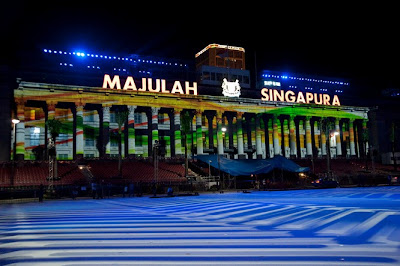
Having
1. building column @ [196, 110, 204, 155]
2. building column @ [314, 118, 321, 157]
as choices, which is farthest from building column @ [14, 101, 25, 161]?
building column @ [314, 118, 321, 157]

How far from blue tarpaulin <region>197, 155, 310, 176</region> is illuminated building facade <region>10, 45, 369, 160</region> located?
411cm

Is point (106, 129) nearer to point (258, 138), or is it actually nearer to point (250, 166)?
point (250, 166)

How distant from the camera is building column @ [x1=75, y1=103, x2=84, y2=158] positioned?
187 feet

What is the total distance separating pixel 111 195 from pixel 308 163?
44.1 meters

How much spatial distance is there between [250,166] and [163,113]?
21.6 m

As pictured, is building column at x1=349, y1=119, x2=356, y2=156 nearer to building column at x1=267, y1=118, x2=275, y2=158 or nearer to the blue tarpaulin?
building column at x1=267, y1=118, x2=275, y2=158

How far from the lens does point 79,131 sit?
190ft

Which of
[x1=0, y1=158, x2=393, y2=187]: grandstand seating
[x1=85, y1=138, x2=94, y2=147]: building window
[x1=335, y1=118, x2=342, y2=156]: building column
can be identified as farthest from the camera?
[x1=335, y1=118, x2=342, y2=156]: building column

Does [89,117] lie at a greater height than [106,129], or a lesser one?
greater

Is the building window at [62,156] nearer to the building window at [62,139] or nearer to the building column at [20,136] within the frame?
the building window at [62,139]

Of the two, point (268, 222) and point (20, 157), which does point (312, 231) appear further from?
point (20, 157)

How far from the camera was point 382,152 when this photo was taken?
8300cm

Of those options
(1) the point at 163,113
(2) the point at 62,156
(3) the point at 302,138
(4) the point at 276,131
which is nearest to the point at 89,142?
(2) the point at 62,156

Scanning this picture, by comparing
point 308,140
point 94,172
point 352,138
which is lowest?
point 94,172
